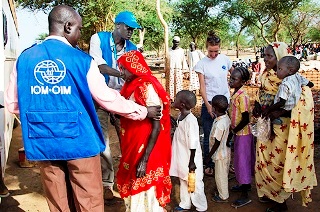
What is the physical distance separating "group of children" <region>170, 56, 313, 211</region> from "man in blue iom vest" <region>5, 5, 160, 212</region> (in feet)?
4.39

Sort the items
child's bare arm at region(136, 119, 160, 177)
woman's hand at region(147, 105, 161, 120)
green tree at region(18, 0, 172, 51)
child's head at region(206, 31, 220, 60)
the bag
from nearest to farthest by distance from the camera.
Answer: woman's hand at region(147, 105, 161, 120)
child's bare arm at region(136, 119, 160, 177)
the bag
child's head at region(206, 31, 220, 60)
green tree at region(18, 0, 172, 51)

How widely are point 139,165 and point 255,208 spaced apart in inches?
67.0

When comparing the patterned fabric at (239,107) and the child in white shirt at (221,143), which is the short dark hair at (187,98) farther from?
the patterned fabric at (239,107)

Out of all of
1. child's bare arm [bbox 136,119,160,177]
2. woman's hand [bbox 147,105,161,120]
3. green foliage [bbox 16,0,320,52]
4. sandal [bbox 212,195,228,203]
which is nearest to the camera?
woman's hand [bbox 147,105,161,120]

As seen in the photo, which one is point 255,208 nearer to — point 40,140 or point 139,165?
point 139,165

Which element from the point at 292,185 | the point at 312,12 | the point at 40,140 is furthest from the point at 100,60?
the point at 312,12

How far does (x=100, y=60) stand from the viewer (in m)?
3.73

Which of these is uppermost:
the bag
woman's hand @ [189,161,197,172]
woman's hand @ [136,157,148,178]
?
the bag

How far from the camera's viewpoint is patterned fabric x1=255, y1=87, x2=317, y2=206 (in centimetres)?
344

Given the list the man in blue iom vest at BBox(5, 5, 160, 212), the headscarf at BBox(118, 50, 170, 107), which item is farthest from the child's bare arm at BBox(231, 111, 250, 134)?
the man in blue iom vest at BBox(5, 5, 160, 212)

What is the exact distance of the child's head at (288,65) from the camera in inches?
132

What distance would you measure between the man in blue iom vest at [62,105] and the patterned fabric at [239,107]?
1.87 m

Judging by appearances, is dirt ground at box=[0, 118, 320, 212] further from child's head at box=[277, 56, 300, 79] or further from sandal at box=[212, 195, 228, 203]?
child's head at box=[277, 56, 300, 79]

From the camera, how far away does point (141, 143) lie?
293 cm
